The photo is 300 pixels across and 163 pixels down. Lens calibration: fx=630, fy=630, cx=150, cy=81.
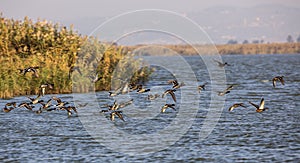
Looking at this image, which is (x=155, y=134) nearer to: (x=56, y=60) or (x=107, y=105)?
(x=107, y=105)

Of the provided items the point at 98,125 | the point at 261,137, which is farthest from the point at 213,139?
the point at 98,125

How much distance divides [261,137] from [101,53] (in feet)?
53.4

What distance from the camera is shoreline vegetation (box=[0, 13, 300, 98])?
1280 inches

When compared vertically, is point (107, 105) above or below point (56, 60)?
below

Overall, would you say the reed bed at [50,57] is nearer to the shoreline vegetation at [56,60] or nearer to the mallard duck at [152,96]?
the shoreline vegetation at [56,60]

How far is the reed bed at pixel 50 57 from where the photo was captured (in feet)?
106

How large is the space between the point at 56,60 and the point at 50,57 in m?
0.49

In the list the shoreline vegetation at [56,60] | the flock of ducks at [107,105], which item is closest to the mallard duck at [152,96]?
the flock of ducks at [107,105]


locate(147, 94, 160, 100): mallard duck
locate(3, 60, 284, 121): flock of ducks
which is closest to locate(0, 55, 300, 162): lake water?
locate(3, 60, 284, 121): flock of ducks

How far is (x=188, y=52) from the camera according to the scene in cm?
14475

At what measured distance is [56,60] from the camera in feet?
111

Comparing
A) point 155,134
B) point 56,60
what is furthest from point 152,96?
point 155,134

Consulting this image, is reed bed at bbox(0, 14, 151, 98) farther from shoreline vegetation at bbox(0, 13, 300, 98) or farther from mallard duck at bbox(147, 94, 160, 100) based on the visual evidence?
mallard duck at bbox(147, 94, 160, 100)

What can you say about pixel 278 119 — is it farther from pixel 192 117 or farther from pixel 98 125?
pixel 98 125
